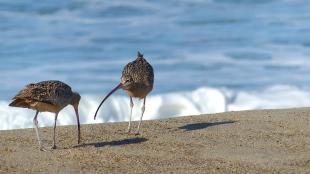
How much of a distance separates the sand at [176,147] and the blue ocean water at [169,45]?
5935 millimetres

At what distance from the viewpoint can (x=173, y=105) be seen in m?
15.9

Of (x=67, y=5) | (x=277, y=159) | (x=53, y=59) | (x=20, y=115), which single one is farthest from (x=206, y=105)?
(x=67, y=5)

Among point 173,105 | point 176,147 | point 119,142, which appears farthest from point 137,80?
point 173,105

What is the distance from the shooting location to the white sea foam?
46.6 feet

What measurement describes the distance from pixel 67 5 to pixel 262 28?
582cm

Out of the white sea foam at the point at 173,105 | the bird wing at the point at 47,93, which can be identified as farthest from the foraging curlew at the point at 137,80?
the white sea foam at the point at 173,105

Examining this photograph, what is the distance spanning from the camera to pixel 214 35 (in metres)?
23.9

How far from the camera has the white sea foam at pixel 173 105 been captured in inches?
559

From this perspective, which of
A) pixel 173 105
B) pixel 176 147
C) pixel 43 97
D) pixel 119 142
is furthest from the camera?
pixel 173 105

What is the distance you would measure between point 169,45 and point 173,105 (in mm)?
6996

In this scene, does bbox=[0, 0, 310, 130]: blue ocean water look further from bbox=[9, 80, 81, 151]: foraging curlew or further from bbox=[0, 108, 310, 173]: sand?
bbox=[9, 80, 81, 151]: foraging curlew

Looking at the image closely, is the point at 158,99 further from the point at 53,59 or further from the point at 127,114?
the point at 53,59

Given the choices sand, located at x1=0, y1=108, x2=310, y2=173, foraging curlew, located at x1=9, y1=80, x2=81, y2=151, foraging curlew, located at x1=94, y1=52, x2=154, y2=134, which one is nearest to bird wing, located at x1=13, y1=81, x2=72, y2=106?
foraging curlew, located at x1=9, y1=80, x2=81, y2=151

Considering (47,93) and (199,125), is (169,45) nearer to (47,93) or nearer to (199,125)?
(199,125)
